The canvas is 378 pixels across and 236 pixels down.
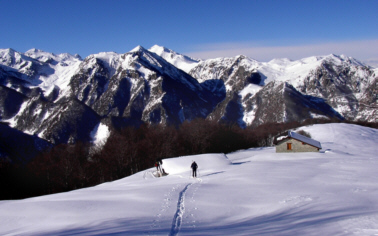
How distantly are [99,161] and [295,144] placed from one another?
1456 inches

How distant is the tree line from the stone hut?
22.3 metres

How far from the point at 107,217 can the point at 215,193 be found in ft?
26.1

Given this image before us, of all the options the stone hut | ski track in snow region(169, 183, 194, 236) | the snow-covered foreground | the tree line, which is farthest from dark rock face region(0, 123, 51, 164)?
ski track in snow region(169, 183, 194, 236)

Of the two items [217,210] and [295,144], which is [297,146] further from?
[217,210]

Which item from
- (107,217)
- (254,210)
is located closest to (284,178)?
(254,210)

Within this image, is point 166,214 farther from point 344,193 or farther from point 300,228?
point 344,193

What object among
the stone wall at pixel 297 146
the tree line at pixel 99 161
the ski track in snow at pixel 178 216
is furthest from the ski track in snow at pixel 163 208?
the stone wall at pixel 297 146

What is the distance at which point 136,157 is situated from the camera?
61.4m

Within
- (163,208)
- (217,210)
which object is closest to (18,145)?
(163,208)

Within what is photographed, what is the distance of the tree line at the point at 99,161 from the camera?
5092cm

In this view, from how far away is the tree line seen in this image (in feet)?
167

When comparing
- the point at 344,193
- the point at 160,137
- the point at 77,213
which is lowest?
the point at 344,193

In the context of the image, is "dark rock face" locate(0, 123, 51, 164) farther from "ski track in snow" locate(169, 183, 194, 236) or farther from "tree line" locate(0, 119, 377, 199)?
"ski track in snow" locate(169, 183, 194, 236)

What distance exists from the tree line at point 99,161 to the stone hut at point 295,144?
2228 cm
